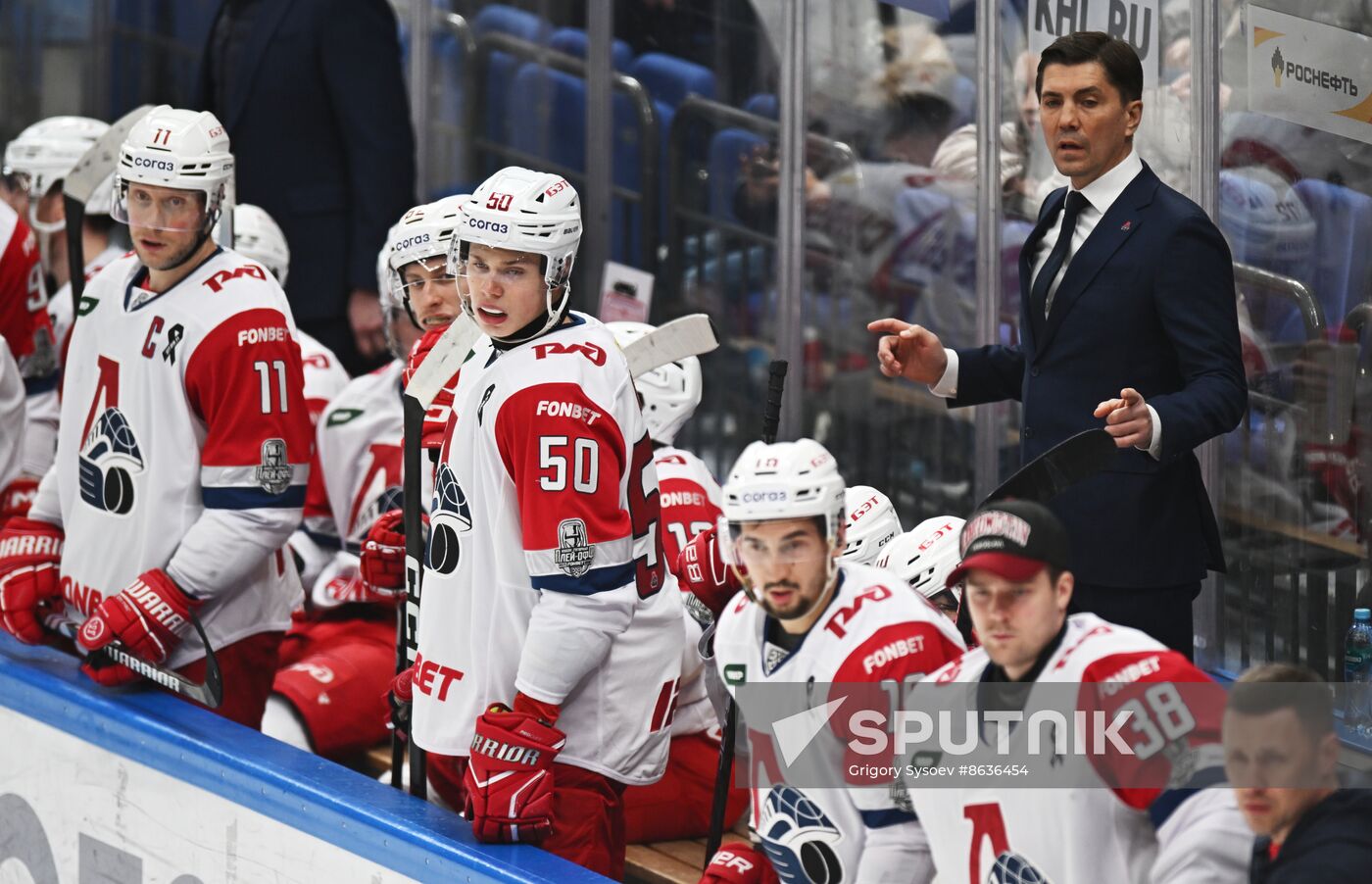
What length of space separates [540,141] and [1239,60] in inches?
109

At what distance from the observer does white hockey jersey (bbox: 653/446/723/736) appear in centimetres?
391

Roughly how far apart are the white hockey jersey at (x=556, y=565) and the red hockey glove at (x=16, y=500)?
2104 mm

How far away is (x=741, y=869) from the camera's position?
276cm

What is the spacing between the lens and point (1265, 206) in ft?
13.6

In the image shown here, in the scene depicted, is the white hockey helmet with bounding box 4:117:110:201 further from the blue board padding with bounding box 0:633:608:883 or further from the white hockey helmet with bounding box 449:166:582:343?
the white hockey helmet with bounding box 449:166:582:343

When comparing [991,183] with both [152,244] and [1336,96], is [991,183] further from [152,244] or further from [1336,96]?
[152,244]

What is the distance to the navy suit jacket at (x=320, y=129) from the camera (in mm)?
5715

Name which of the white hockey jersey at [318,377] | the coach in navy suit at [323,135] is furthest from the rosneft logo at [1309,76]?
the coach in navy suit at [323,135]

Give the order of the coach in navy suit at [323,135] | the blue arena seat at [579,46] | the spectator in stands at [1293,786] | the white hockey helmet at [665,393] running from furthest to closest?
1. the blue arena seat at [579,46]
2. the coach in navy suit at [323,135]
3. the white hockey helmet at [665,393]
4. the spectator in stands at [1293,786]

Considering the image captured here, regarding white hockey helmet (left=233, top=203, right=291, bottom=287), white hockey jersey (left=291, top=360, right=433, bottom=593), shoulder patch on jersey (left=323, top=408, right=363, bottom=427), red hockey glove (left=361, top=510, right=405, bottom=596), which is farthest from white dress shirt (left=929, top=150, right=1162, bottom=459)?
white hockey helmet (left=233, top=203, right=291, bottom=287)

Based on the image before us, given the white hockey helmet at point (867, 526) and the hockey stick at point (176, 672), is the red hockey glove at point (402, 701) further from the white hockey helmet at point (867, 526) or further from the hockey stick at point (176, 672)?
the white hockey helmet at point (867, 526)

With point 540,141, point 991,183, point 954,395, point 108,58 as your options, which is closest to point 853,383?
point 991,183

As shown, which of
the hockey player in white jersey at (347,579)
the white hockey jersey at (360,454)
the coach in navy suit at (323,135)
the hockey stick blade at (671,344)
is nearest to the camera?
the hockey stick blade at (671,344)

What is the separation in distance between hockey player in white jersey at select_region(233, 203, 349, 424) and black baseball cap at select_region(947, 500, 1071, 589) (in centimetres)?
275
